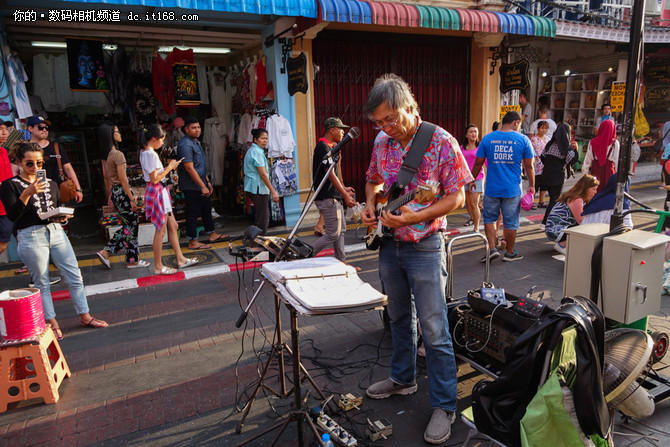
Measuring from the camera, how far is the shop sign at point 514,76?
10.3 metres

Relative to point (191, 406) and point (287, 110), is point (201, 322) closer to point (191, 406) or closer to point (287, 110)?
point (191, 406)

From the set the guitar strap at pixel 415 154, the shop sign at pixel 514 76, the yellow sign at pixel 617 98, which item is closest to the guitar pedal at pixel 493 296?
the guitar strap at pixel 415 154

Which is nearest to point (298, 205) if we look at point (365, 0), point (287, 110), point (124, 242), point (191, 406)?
point (287, 110)

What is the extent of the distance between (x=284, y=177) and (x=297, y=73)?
1.97m

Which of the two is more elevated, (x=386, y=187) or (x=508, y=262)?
(x=386, y=187)

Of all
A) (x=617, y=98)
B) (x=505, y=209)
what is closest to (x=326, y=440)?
(x=505, y=209)

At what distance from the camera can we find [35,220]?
4348 millimetres

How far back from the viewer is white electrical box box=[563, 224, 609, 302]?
3.56m

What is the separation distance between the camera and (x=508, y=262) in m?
6.95

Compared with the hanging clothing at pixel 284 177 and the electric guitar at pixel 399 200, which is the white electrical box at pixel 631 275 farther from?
the hanging clothing at pixel 284 177

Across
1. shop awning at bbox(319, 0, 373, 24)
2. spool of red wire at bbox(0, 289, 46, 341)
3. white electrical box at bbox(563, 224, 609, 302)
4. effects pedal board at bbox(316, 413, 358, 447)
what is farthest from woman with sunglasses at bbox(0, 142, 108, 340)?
shop awning at bbox(319, 0, 373, 24)

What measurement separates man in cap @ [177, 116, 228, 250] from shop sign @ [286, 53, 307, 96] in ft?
6.71

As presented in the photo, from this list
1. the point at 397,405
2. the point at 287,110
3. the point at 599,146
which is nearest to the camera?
the point at 397,405

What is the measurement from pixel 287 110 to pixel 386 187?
244 inches
